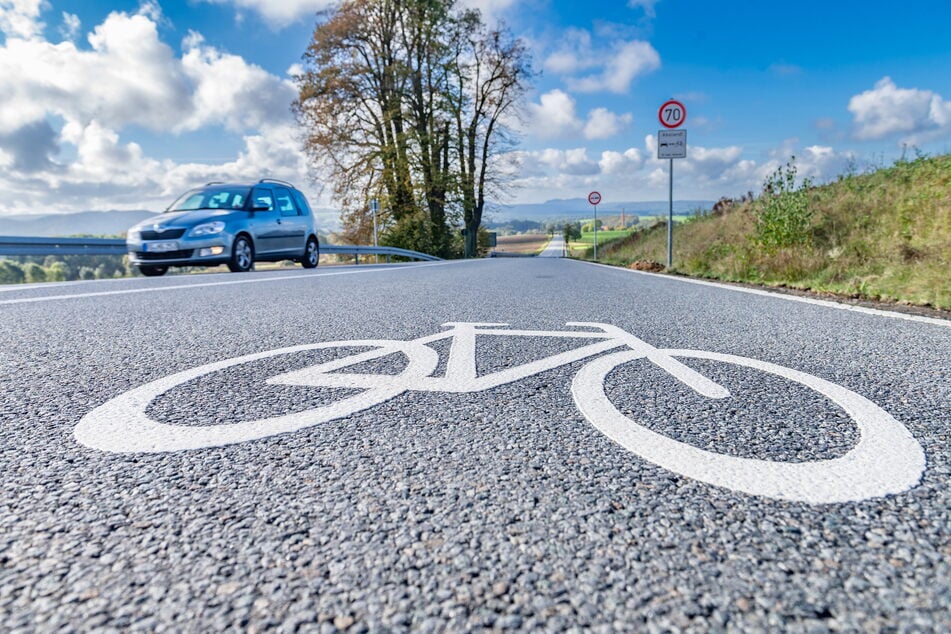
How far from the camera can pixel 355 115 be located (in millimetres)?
26875

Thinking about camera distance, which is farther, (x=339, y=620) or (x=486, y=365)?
(x=486, y=365)

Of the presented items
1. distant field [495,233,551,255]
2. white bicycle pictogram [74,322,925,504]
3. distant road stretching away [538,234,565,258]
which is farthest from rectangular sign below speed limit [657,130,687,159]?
distant field [495,233,551,255]

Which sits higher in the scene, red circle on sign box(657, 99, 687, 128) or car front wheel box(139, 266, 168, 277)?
red circle on sign box(657, 99, 687, 128)

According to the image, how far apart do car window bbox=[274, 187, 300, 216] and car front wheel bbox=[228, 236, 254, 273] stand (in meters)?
1.39

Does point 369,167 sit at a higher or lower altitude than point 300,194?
higher

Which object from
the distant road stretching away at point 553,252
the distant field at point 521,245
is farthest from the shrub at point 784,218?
the distant field at point 521,245

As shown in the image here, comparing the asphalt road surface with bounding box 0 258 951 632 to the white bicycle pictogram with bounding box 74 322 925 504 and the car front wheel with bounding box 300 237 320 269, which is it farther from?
the car front wheel with bounding box 300 237 320 269

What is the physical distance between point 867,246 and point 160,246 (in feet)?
38.0

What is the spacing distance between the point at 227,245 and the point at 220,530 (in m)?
9.50

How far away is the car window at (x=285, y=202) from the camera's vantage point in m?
11.5

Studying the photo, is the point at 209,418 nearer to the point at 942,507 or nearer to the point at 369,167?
the point at 942,507

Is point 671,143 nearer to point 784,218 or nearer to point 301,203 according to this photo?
point 784,218

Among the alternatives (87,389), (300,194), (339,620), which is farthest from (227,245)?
(339,620)

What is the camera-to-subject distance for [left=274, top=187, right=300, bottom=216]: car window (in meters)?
11.5
